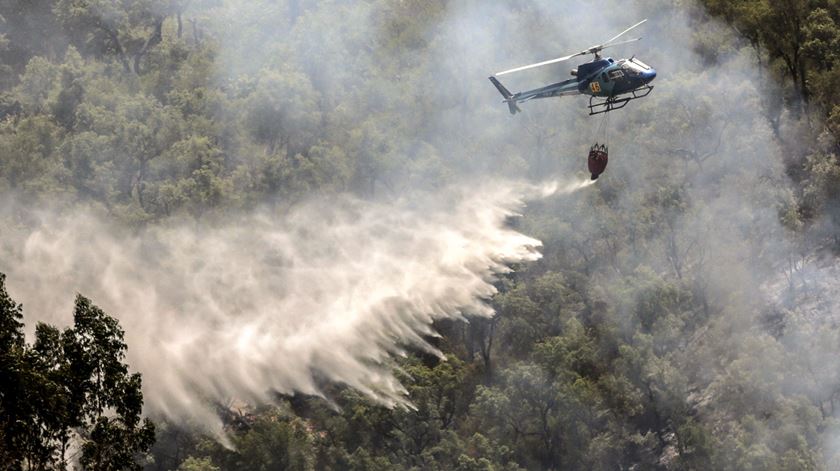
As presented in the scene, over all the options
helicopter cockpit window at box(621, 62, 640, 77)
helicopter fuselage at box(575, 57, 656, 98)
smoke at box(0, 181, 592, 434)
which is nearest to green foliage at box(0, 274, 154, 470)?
smoke at box(0, 181, 592, 434)

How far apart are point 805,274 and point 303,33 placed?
35.8 metres

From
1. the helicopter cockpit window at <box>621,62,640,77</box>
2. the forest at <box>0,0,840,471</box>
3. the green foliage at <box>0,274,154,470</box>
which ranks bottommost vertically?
the green foliage at <box>0,274,154,470</box>

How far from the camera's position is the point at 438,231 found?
69250 millimetres

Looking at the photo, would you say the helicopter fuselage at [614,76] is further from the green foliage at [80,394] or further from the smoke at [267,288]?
the green foliage at [80,394]

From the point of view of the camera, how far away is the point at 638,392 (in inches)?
2904

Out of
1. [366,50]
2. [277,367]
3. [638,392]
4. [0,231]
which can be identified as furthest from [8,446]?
[366,50]

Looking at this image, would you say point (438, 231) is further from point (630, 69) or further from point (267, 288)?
point (630, 69)

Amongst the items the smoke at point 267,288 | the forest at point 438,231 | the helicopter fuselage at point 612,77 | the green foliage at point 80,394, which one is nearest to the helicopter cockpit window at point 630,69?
the helicopter fuselage at point 612,77

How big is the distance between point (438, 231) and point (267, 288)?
8.44 meters

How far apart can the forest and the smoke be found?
15 centimetres

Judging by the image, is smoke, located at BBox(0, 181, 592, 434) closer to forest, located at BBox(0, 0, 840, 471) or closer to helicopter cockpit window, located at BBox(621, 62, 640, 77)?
forest, located at BBox(0, 0, 840, 471)

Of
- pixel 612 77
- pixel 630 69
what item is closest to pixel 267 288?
pixel 612 77

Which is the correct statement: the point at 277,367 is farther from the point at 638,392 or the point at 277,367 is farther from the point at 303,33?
the point at 303,33

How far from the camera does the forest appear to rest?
62969 millimetres
